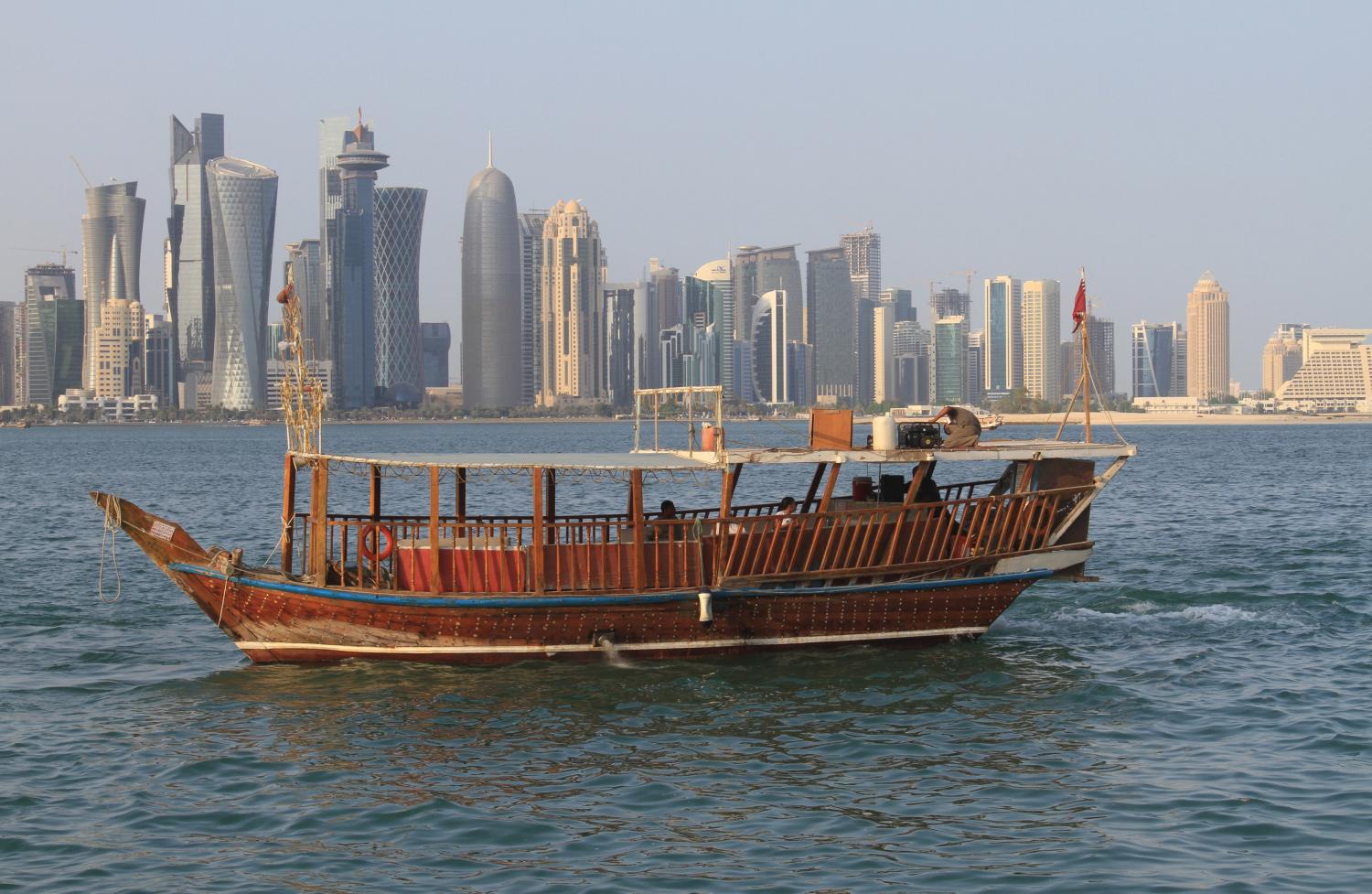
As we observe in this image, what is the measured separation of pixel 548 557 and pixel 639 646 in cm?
172

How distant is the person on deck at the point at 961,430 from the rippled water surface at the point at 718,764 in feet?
9.93

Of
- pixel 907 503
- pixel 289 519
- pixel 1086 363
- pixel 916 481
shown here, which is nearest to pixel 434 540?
pixel 289 519

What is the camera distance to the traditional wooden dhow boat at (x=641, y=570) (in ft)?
63.7

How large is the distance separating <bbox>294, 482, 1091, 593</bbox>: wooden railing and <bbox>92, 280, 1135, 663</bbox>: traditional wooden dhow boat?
0.10ft

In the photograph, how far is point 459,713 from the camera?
17.7 meters

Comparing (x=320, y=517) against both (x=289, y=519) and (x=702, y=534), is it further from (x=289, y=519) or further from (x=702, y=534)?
(x=702, y=534)

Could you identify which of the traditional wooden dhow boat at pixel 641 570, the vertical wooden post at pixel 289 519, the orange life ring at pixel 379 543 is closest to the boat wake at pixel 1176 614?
the traditional wooden dhow boat at pixel 641 570

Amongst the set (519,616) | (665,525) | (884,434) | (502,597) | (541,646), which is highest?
(884,434)

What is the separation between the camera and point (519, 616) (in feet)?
63.7

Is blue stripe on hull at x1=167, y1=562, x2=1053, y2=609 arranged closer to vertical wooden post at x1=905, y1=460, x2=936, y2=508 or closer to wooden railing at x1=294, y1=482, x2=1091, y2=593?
wooden railing at x1=294, y1=482, x2=1091, y2=593

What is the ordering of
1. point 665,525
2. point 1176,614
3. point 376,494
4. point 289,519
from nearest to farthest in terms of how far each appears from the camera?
point 665,525 → point 289,519 → point 376,494 → point 1176,614

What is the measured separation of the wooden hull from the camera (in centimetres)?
1934

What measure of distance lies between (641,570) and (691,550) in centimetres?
98

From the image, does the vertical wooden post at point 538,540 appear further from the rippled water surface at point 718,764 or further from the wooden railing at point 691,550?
the rippled water surface at point 718,764
